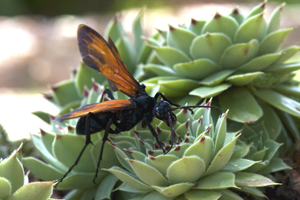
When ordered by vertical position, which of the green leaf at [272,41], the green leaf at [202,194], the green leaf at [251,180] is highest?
the green leaf at [272,41]

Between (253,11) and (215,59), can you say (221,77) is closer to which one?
(215,59)

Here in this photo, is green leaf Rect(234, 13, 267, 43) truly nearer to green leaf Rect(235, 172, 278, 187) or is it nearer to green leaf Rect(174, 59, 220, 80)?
green leaf Rect(174, 59, 220, 80)

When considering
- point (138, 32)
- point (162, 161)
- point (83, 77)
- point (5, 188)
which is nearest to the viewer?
point (5, 188)

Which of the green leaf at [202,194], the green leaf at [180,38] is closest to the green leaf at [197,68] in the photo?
the green leaf at [180,38]

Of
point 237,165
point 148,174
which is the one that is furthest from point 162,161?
point 237,165

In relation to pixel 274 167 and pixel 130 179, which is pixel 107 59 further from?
pixel 274 167

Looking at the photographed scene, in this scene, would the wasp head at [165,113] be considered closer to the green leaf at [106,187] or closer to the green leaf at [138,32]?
the green leaf at [106,187]

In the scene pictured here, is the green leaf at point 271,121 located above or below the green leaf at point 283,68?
below
